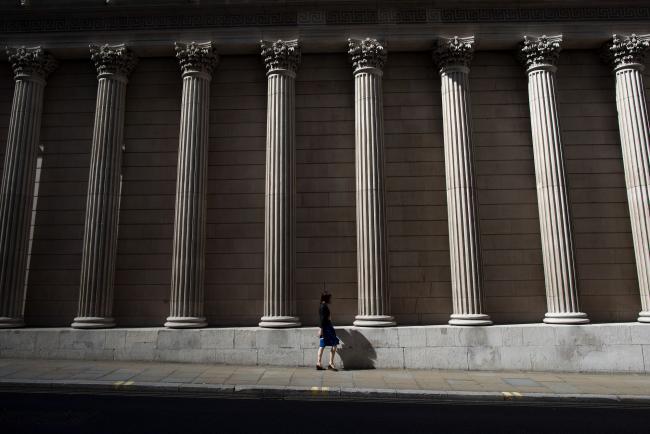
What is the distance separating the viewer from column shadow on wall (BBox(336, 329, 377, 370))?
15320 millimetres

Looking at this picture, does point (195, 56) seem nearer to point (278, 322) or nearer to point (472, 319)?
point (278, 322)

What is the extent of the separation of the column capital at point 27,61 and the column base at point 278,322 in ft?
46.5

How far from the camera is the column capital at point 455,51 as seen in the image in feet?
57.9

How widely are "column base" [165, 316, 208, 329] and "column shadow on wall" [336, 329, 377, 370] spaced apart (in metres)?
5.31

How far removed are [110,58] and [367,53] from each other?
10.7 meters

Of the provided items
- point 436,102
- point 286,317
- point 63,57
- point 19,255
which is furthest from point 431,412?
point 63,57

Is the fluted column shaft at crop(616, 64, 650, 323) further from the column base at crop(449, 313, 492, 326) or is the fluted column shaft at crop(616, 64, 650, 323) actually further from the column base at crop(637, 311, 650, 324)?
the column base at crop(449, 313, 492, 326)

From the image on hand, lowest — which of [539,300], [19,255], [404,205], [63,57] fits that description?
[539,300]

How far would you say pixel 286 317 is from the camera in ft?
52.3

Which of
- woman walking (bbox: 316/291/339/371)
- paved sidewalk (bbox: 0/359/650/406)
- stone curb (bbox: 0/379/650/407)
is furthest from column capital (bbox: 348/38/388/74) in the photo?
stone curb (bbox: 0/379/650/407)

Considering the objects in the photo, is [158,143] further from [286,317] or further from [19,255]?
[286,317]

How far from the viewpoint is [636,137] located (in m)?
17.1

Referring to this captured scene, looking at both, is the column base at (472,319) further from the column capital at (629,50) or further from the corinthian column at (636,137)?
the column capital at (629,50)

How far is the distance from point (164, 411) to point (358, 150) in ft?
37.5
